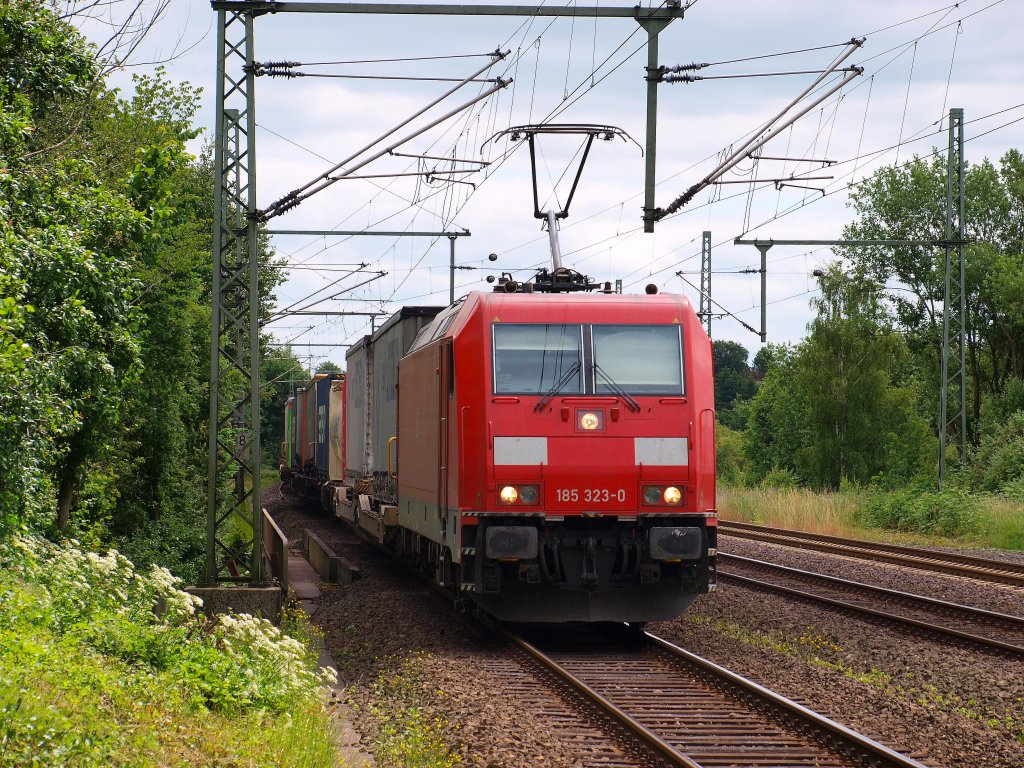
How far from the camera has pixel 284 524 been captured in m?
34.0

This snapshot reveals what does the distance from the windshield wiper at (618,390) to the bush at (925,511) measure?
640 inches

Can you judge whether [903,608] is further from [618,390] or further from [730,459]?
[730,459]

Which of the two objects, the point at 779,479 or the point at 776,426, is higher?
the point at 776,426

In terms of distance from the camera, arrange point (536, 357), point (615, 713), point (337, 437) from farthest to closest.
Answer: point (337, 437), point (536, 357), point (615, 713)

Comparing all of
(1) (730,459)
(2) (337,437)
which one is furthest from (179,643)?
(1) (730,459)

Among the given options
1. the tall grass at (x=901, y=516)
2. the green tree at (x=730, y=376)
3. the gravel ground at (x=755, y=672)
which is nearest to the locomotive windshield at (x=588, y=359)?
the gravel ground at (x=755, y=672)

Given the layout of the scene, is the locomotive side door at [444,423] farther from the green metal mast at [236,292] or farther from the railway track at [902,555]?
the railway track at [902,555]

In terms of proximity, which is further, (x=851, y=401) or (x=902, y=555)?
(x=851, y=401)

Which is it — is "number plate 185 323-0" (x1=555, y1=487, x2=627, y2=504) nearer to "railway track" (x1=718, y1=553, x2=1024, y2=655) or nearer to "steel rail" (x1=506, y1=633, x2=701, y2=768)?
"steel rail" (x1=506, y1=633, x2=701, y2=768)

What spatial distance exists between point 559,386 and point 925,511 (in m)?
17.8

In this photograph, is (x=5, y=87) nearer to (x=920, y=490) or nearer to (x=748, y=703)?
(x=748, y=703)

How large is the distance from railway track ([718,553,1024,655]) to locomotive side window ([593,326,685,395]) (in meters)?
3.65

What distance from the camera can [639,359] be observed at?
11.8 m

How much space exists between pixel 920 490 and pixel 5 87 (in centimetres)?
2263
